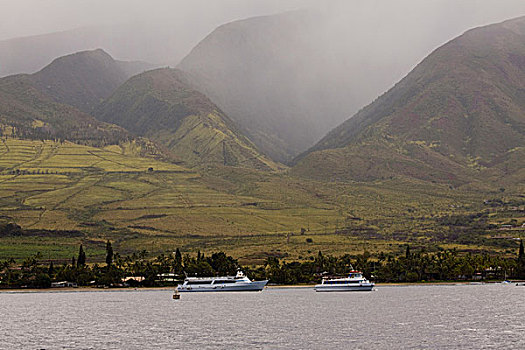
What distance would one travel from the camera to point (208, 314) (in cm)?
19400

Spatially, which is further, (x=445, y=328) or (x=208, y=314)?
(x=208, y=314)

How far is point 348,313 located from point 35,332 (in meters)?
77.4

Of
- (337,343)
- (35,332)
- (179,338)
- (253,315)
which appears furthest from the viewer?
(253,315)

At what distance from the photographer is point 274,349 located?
11988cm

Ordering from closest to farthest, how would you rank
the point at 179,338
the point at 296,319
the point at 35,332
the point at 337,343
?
the point at 337,343 < the point at 179,338 < the point at 35,332 < the point at 296,319

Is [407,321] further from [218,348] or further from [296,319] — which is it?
[218,348]

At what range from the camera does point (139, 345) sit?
426ft

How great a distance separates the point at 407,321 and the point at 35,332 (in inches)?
3181

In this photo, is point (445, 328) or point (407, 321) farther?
point (407, 321)

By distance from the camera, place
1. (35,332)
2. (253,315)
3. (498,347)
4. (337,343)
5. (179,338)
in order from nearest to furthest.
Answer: (498,347) → (337,343) → (179,338) → (35,332) → (253,315)

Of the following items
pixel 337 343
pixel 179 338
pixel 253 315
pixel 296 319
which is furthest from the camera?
pixel 253 315

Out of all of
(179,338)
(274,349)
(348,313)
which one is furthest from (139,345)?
(348,313)

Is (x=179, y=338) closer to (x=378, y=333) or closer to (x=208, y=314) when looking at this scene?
(x=378, y=333)

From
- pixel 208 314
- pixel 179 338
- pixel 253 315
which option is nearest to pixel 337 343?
pixel 179 338
